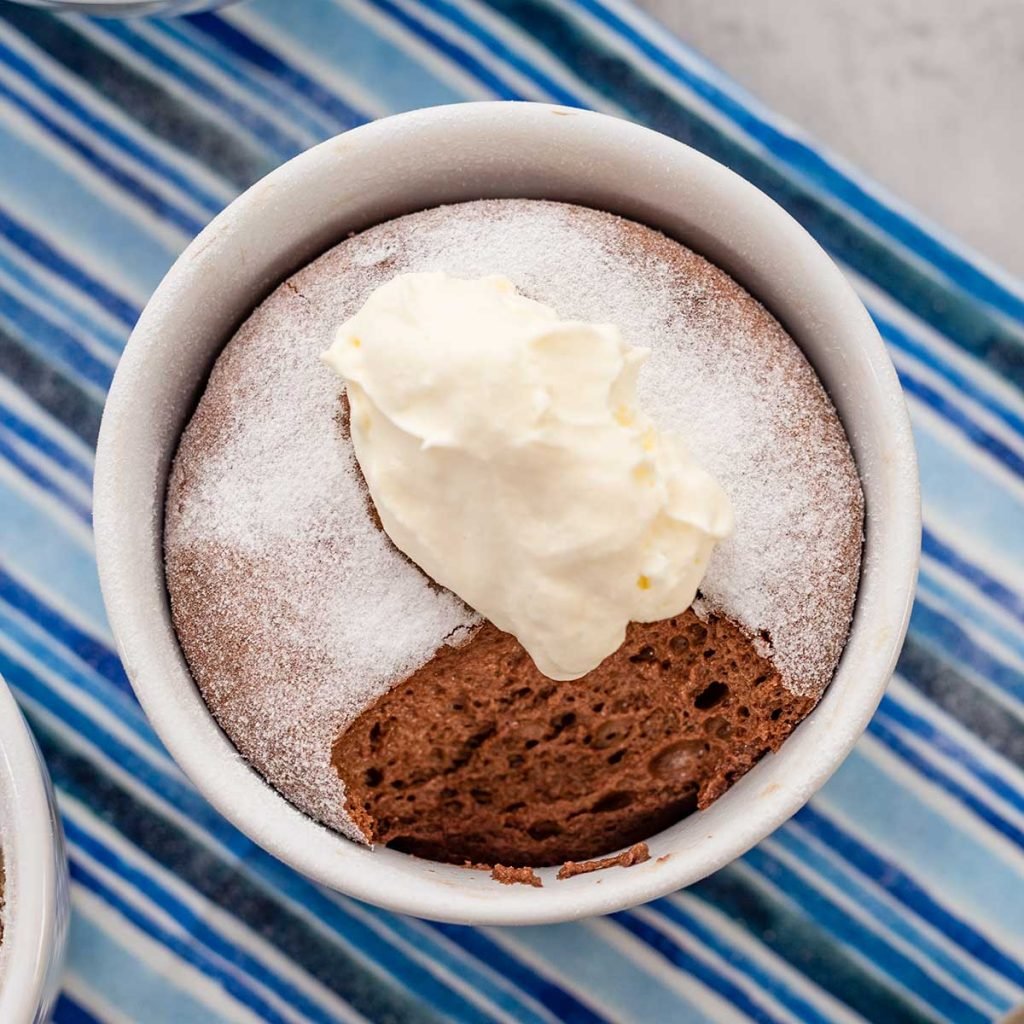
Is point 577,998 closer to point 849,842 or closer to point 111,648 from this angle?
point 849,842

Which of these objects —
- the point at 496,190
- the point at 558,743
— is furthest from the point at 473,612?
the point at 496,190

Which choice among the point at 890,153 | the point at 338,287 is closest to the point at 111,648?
the point at 338,287

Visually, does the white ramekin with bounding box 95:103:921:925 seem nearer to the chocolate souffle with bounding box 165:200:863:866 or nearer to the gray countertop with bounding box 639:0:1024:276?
the chocolate souffle with bounding box 165:200:863:866

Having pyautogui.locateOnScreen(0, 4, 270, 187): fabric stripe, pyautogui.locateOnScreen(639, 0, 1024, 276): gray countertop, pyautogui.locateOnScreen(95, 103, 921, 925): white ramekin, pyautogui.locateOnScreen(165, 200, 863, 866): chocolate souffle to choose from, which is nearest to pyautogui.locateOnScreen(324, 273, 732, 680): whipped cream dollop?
pyautogui.locateOnScreen(165, 200, 863, 866): chocolate souffle

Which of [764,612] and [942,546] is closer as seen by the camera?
[764,612]

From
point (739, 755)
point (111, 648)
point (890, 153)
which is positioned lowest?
point (111, 648)

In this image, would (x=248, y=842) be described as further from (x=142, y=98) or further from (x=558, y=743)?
(x=142, y=98)

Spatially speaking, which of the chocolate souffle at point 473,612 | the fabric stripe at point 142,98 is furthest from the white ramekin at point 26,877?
the fabric stripe at point 142,98
